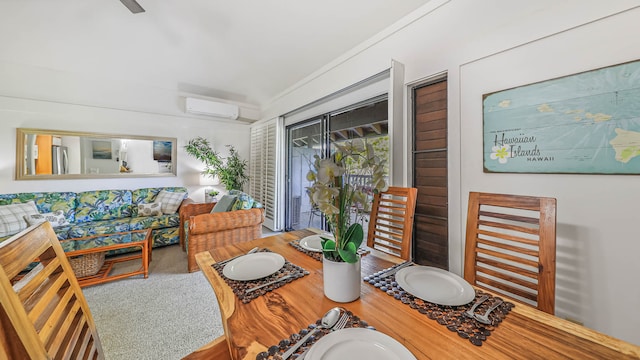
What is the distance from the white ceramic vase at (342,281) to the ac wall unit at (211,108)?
4.38 m

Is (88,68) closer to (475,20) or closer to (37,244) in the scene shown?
(37,244)

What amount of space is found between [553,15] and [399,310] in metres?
1.83

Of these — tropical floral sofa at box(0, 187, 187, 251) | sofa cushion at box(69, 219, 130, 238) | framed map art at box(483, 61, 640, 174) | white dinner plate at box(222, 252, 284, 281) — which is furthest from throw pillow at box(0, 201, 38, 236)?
framed map art at box(483, 61, 640, 174)

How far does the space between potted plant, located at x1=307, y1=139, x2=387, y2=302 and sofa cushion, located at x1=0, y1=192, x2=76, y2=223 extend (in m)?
4.34

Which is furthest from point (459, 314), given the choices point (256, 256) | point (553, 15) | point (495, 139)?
point (553, 15)

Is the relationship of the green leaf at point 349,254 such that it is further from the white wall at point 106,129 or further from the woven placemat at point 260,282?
the white wall at point 106,129

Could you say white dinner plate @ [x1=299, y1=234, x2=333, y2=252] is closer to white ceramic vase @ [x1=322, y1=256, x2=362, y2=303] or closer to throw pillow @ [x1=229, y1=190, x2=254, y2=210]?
white ceramic vase @ [x1=322, y1=256, x2=362, y2=303]

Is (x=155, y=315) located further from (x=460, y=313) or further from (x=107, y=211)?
(x=107, y=211)

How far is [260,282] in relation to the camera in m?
0.94

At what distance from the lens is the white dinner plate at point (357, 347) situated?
56cm

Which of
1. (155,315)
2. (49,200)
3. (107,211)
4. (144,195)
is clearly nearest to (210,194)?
(144,195)

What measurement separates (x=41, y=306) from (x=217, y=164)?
4306 millimetres

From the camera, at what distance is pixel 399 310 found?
780 mm

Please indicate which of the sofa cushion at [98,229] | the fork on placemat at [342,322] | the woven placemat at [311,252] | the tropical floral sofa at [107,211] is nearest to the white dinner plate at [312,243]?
the woven placemat at [311,252]
